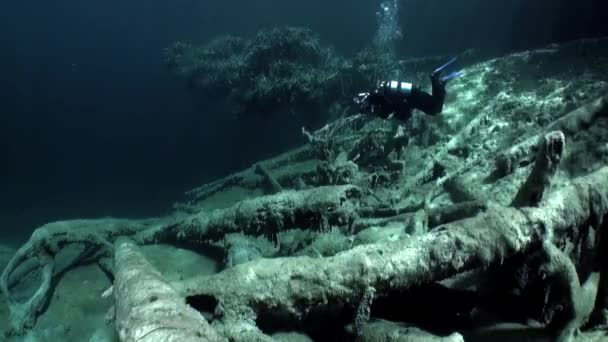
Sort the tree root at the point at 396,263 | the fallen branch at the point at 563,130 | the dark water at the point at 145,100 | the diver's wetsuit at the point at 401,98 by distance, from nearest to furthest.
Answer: the tree root at the point at 396,263 → the fallen branch at the point at 563,130 → the diver's wetsuit at the point at 401,98 → the dark water at the point at 145,100

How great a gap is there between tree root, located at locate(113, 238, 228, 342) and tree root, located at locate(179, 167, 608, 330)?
40cm

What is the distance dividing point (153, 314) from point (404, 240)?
1.70m

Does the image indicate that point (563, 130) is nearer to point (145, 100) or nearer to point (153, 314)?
point (153, 314)

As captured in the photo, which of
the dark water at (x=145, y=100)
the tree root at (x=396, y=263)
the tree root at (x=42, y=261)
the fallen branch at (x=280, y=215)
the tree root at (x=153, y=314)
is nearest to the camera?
the tree root at (x=153, y=314)

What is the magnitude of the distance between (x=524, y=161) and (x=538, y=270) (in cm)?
199

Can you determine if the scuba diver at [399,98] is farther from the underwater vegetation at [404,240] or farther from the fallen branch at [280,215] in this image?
the fallen branch at [280,215]

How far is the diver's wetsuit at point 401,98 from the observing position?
6066 millimetres

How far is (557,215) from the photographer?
2.59 meters

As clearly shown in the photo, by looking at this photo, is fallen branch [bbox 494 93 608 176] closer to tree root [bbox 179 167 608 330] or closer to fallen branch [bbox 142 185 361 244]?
tree root [bbox 179 167 608 330]

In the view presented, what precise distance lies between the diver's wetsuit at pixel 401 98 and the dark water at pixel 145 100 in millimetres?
9998

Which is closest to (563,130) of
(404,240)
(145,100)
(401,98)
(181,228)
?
(401,98)

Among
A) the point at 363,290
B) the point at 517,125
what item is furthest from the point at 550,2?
the point at 363,290

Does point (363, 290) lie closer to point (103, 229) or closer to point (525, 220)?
point (525, 220)

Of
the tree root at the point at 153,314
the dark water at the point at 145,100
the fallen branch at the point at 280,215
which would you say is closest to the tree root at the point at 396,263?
the tree root at the point at 153,314
